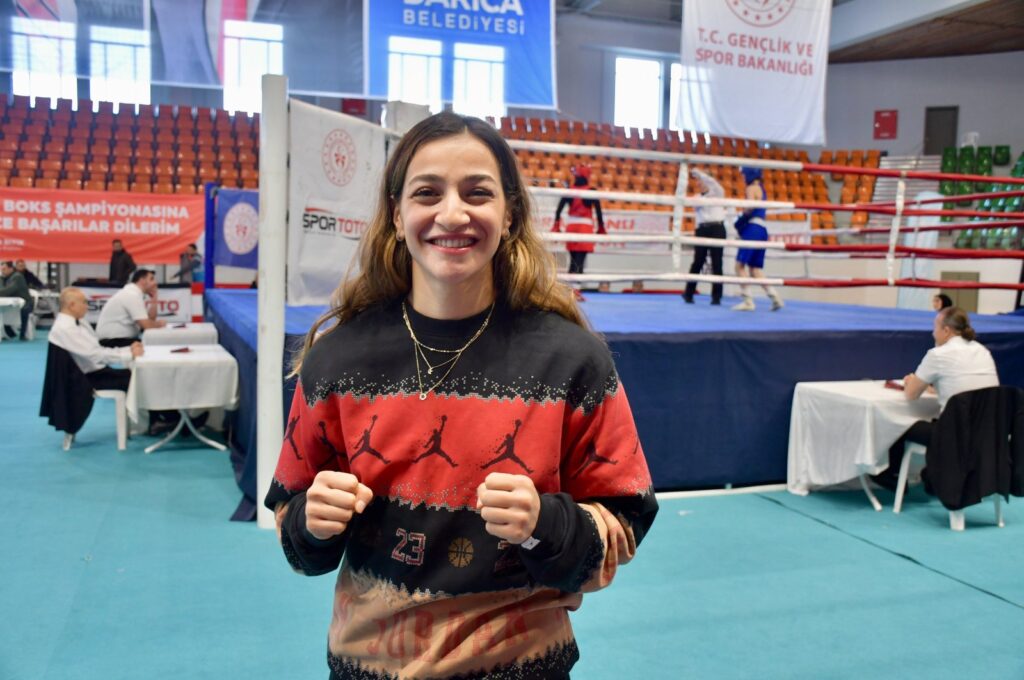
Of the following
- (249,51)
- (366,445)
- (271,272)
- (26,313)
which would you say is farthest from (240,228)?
(366,445)

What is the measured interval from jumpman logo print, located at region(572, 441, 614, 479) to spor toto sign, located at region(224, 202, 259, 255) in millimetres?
7188

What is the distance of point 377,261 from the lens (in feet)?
3.73

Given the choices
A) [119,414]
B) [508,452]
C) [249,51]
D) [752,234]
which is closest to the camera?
[508,452]

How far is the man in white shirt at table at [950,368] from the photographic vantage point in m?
3.88

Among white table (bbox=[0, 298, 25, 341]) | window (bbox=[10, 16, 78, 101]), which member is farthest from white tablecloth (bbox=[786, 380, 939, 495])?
white table (bbox=[0, 298, 25, 341])

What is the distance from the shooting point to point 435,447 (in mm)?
979

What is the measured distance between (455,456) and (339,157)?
9.78ft

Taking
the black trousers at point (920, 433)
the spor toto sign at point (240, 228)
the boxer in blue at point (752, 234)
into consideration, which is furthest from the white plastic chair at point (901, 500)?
the spor toto sign at point (240, 228)

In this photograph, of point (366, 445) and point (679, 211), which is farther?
point (679, 211)

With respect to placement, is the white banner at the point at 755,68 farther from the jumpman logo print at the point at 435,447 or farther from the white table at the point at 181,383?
the jumpman logo print at the point at 435,447

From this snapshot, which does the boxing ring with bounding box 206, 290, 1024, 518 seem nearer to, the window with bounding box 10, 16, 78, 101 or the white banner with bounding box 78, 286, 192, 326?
the window with bounding box 10, 16, 78, 101

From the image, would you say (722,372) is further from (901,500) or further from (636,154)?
(636,154)

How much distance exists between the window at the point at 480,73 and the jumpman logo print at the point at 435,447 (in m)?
8.53

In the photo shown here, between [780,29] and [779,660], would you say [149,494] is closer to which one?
[779,660]
